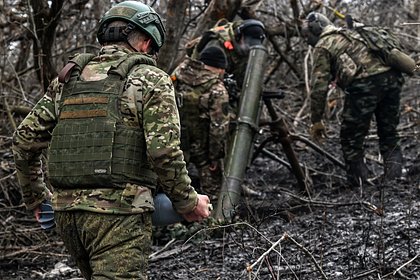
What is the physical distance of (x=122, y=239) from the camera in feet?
10.3

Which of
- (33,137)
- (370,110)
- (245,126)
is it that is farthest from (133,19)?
(370,110)

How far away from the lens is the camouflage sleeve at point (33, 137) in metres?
3.46

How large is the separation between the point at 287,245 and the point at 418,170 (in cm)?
324

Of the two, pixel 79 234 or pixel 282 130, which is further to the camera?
pixel 282 130

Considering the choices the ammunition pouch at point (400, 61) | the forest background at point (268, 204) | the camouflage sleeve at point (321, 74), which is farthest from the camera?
the camouflage sleeve at point (321, 74)

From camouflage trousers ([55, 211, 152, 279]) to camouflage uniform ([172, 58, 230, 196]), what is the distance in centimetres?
388

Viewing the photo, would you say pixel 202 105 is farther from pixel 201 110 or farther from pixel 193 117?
pixel 193 117

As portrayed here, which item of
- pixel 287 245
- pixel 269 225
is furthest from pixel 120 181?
pixel 269 225

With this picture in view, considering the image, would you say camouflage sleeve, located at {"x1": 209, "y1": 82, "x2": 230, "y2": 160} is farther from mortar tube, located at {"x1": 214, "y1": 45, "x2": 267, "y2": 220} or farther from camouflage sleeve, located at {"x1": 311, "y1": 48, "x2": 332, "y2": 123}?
camouflage sleeve, located at {"x1": 311, "y1": 48, "x2": 332, "y2": 123}

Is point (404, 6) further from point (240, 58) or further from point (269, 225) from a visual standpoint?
point (269, 225)

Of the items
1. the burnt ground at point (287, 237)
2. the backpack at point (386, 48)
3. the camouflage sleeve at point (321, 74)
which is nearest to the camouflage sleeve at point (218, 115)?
the burnt ground at point (287, 237)

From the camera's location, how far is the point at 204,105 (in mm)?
7137

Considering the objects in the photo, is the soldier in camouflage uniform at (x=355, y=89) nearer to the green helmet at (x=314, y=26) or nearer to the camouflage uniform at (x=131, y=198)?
the green helmet at (x=314, y=26)

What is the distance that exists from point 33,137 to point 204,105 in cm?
378
